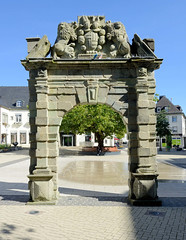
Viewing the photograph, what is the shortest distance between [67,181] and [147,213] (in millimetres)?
6077

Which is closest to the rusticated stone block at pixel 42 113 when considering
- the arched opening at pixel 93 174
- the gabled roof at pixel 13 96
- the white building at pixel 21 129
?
the arched opening at pixel 93 174

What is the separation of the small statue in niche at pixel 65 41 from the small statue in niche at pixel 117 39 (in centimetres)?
130

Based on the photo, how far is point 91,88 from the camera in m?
8.38

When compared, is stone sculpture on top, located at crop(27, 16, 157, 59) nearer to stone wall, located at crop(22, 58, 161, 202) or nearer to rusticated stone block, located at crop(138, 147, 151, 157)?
stone wall, located at crop(22, 58, 161, 202)

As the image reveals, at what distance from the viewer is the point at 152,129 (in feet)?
27.0

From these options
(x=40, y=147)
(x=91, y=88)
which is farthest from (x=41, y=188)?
(x=91, y=88)

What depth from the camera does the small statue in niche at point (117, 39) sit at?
8.53 metres

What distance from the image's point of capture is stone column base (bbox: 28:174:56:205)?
7.82 meters

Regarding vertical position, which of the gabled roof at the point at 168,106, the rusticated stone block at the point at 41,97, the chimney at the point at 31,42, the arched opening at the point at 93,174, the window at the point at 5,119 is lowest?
the arched opening at the point at 93,174

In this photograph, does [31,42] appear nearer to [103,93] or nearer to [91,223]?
[103,93]

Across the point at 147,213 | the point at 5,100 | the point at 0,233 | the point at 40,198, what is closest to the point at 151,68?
the point at 147,213

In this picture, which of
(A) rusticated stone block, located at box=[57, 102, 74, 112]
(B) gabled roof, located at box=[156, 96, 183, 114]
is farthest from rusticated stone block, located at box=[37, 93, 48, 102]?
(B) gabled roof, located at box=[156, 96, 183, 114]

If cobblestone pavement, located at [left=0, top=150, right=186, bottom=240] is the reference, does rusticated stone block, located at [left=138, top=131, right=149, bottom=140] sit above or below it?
above

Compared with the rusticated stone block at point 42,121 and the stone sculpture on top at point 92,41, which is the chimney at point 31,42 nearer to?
the stone sculpture on top at point 92,41
